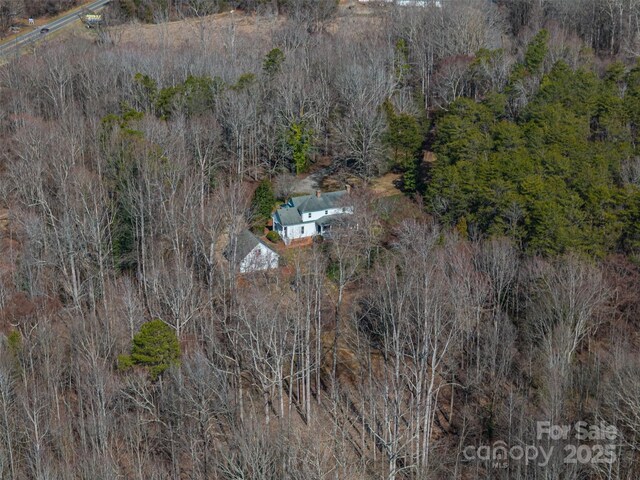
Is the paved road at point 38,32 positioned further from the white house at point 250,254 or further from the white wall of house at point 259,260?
the white wall of house at point 259,260

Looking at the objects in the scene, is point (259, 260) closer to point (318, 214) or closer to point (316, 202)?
point (318, 214)

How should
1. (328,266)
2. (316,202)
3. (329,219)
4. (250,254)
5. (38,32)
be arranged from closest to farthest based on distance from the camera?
(250,254) → (328,266) → (329,219) → (316,202) → (38,32)

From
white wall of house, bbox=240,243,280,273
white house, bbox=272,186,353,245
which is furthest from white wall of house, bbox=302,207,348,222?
white wall of house, bbox=240,243,280,273

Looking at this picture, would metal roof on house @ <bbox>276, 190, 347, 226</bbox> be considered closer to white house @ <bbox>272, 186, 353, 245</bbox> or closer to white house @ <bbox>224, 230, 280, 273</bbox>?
white house @ <bbox>272, 186, 353, 245</bbox>

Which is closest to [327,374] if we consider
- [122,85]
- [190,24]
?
[122,85]

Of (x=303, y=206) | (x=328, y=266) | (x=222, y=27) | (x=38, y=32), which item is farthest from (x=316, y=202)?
(x=38, y=32)
